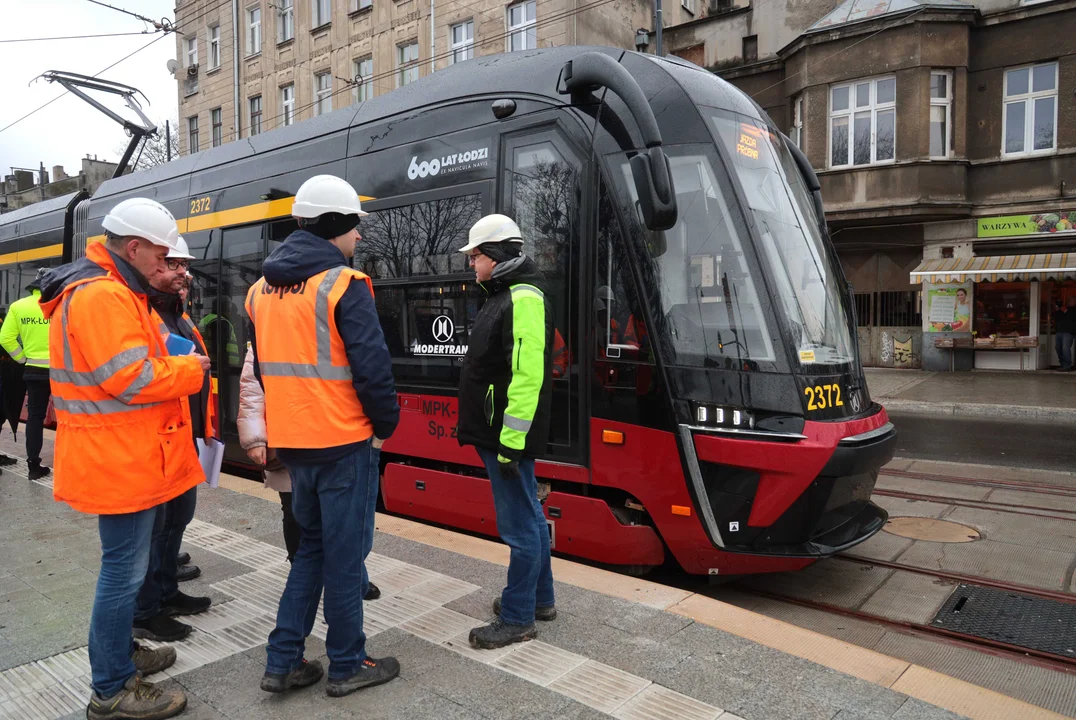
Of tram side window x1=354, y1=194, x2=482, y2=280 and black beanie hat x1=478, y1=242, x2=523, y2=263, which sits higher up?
tram side window x1=354, y1=194, x2=482, y2=280

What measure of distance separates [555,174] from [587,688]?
2.97 m

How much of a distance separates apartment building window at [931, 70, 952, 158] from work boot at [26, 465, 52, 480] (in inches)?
702

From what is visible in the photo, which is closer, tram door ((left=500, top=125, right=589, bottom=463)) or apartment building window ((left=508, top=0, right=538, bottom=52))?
tram door ((left=500, top=125, right=589, bottom=463))

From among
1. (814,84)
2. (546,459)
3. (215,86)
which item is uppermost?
(215,86)

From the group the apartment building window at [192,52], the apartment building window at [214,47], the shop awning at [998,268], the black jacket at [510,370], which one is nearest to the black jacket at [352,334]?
the black jacket at [510,370]

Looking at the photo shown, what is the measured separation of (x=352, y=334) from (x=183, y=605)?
1.85 meters

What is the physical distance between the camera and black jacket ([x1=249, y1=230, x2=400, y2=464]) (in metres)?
2.90

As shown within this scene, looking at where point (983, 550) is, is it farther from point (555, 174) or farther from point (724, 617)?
point (555, 174)

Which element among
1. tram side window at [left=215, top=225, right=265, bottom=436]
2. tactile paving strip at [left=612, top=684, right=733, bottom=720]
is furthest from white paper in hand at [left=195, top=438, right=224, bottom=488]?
tram side window at [left=215, top=225, right=265, bottom=436]

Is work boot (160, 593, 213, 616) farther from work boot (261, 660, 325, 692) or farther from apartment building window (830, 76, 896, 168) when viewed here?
apartment building window (830, 76, 896, 168)

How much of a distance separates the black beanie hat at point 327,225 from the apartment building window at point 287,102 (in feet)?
85.0

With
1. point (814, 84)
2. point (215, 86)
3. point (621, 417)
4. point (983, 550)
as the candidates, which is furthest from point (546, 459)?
point (215, 86)

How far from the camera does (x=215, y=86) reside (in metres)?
29.7

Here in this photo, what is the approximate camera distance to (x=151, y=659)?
3.17 metres
